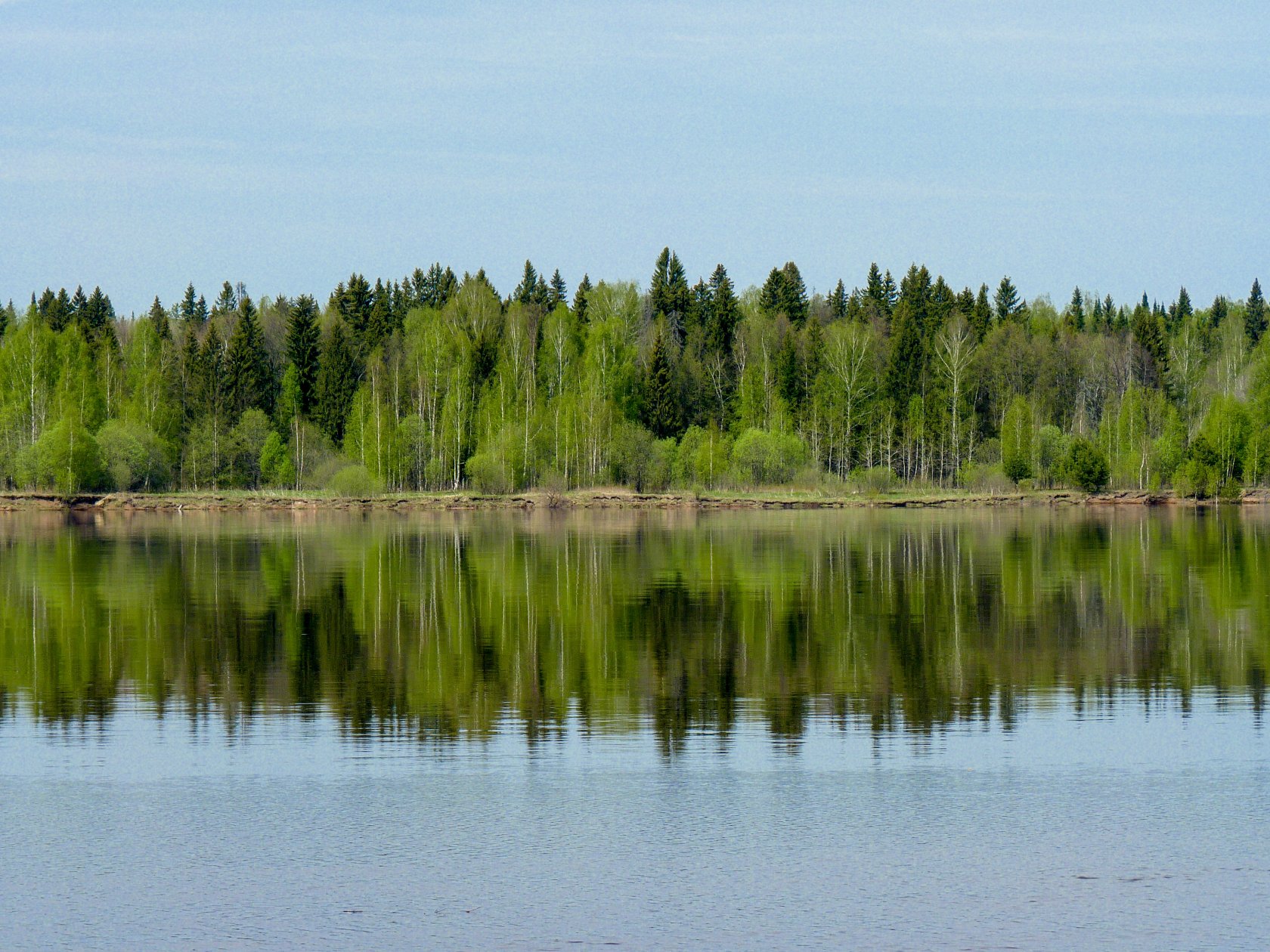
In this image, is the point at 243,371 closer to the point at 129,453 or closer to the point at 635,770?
the point at 129,453

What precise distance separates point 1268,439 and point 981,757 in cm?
10602

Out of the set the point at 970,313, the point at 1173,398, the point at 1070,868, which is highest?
the point at 970,313

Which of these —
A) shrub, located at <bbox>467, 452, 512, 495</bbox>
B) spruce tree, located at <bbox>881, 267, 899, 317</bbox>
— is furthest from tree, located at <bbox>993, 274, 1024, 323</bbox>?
shrub, located at <bbox>467, 452, 512, 495</bbox>

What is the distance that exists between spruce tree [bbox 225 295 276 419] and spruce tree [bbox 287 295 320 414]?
116 inches

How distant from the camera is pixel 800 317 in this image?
468ft

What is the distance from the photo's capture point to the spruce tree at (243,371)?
11919 cm

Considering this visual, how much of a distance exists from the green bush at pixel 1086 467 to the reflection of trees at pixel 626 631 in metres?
55.2

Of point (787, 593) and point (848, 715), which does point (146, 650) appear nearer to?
point (848, 715)

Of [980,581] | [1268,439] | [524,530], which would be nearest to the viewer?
[980,581]

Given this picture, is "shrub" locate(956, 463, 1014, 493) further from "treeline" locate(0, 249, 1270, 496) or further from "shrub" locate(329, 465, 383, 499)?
"shrub" locate(329, 465, 383, 499)

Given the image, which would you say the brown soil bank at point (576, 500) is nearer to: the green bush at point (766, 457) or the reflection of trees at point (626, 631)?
the green bush at point (766, 457)

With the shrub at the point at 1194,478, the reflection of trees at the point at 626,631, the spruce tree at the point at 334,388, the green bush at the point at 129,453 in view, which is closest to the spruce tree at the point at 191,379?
the green bush at the point at 129,453

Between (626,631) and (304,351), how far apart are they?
97.2 m

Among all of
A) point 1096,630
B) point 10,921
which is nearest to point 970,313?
point 1096,630
